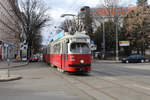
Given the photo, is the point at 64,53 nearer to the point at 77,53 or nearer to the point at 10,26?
the point at 77,53

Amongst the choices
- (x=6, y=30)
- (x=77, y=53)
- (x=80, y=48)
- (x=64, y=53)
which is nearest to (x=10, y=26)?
(x=6, y=30)

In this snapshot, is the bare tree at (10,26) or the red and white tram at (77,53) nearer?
the red and white tram at (77,53)

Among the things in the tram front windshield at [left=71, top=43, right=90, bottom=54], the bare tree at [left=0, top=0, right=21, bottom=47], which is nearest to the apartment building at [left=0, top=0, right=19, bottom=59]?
the bare tree at [left=0, top=0, right=21, bottom=47]

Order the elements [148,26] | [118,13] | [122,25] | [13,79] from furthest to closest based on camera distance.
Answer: [122,25]
[118,13]
[148,26]
[13,79]

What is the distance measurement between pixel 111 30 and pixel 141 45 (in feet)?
30.8

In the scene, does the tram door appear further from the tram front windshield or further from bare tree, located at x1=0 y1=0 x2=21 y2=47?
bare tree, located at x1=0 y1=0 x2=21 y2=47

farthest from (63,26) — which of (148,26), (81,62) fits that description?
(81,62)

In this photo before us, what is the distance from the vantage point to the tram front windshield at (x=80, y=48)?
19.6 metres

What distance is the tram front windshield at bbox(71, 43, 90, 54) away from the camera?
64.3 feet

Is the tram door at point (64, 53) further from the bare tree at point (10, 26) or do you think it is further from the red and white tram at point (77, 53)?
the bare tree at point (10, 26)

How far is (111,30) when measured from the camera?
2736 inches

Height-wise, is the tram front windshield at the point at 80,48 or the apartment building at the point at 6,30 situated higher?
the apartment building at the point at 6,30

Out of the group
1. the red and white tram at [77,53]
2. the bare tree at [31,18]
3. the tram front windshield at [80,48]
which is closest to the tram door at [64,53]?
the red and white tram at [77,53]

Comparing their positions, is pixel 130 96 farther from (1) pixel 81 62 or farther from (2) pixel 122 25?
(2) pixel 122 25
